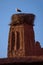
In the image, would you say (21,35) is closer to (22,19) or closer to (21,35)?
(21,35)

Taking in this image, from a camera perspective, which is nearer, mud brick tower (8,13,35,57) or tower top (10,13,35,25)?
tower top (10,13,35,25)

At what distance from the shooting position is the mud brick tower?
105 ft

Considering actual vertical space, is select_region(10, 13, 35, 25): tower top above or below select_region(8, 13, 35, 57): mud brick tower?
above

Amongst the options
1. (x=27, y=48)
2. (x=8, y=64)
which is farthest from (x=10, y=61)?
(x=27, y=48)

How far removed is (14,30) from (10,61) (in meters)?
26.6

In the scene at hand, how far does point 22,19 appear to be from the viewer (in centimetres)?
3228

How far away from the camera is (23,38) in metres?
33.7

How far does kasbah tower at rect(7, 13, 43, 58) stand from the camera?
31.8 meters

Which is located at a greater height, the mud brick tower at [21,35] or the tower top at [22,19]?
the tower top at [22,19]

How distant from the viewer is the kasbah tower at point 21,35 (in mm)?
31797

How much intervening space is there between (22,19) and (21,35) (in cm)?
265

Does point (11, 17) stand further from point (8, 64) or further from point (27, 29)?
point (8, 64)

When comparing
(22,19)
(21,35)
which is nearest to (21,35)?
(21,35)

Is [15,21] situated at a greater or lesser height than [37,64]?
greater
